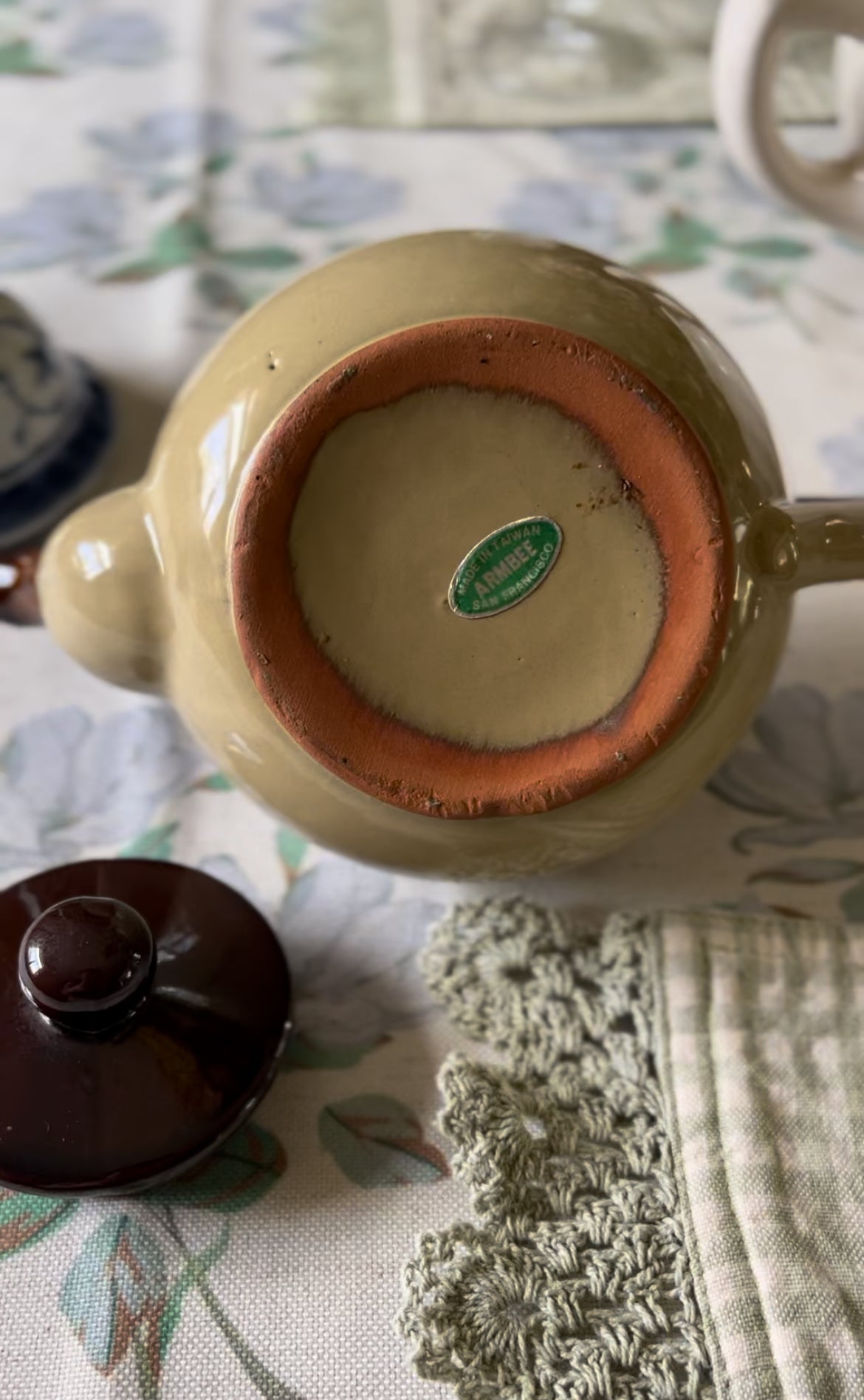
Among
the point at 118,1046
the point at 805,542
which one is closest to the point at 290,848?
the point at 118,1046

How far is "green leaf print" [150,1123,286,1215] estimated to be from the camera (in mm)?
420

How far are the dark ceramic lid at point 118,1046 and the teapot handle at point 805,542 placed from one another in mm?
239

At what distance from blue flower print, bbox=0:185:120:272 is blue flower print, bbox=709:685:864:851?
1.67 ft

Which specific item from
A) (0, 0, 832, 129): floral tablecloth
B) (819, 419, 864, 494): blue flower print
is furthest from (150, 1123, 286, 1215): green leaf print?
(0, 0, 832, 129): floral tablecloth

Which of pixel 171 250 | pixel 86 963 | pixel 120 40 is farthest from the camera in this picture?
pixel 120 40

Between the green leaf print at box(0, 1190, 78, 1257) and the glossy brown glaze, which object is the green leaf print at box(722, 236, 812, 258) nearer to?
the glossy brown glaze

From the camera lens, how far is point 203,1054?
0.41m

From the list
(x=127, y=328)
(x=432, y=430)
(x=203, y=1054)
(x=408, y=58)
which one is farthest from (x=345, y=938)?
(x=408, y=58)

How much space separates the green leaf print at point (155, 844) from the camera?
20.4 inches

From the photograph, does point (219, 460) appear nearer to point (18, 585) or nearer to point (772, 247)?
point (18, 585)

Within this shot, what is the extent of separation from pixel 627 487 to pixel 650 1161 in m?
0.23

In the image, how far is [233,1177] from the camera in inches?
16.8

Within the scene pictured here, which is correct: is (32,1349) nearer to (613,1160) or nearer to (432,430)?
(613,1160)

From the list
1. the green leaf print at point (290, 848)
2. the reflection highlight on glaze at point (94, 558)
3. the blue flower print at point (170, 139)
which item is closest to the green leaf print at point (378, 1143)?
the green leaf print at point (290, 848)
